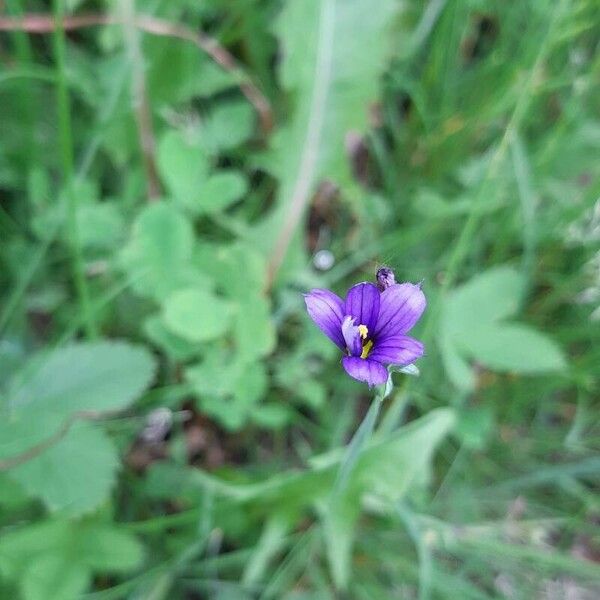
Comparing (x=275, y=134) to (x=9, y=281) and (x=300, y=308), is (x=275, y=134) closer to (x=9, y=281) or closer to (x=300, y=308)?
(x=300, y=308)

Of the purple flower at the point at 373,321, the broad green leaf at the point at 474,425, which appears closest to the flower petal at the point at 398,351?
the purple flower at the point at 373,321

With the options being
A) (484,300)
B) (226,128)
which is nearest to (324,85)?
(226,128)

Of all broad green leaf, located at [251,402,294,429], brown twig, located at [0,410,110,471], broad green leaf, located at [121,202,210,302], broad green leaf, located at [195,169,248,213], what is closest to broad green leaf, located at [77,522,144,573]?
brown twig, located at [0,410,110,471]

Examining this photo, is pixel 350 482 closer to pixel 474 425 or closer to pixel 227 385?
pixel 227 385

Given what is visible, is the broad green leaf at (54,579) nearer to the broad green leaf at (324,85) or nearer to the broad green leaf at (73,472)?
the broad green leaf at (73,472)

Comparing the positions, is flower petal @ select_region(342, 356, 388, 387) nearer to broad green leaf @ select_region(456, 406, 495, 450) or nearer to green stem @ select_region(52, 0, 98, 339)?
green stem @ select_region(52, 0, 98, 339)

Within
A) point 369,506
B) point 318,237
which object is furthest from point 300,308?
point 369,506

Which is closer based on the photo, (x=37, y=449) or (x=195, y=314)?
(x=37, y=449)
